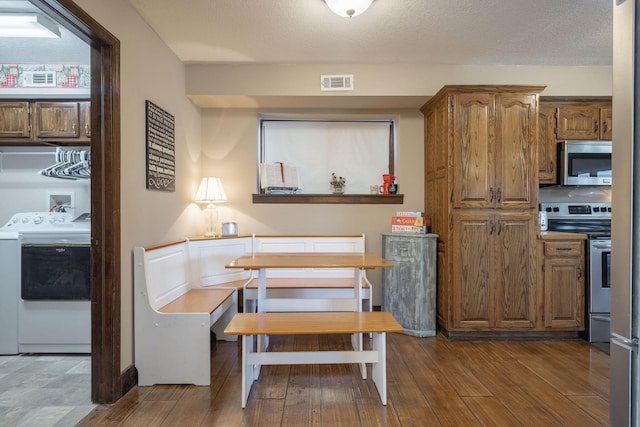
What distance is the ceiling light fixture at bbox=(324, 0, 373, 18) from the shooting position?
221cm

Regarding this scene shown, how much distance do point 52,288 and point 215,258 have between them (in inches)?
50.2

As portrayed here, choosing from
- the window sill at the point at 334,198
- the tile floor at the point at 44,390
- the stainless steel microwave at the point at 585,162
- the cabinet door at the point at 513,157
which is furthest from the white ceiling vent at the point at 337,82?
the tile floor at the point at 44,390

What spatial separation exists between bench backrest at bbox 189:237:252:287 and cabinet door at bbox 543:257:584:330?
2.85m


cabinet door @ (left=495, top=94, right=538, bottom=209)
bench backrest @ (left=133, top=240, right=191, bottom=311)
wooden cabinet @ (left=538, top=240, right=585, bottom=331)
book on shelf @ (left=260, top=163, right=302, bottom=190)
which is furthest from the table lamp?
wooden cabinet @ (left=538, top=240, right=585, bottom=331)

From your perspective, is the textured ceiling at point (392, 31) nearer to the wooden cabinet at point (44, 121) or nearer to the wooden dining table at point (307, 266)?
the wooden cabinet at point (44, 121)

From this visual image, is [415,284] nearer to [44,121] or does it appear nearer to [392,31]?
[392,31]

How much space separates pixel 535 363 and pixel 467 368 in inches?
22.9

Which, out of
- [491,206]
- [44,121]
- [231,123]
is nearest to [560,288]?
[491,206]

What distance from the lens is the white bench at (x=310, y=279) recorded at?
9.81ft

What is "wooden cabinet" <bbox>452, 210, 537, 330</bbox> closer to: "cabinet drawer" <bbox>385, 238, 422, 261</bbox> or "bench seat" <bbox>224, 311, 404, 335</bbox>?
"cabinet drawer" <bbox>385, 238, 422, 261</bbox>

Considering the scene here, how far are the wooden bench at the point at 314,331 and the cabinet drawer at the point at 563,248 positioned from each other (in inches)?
74.3

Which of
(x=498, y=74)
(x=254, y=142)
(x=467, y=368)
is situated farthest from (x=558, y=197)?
(x=254, y=142)

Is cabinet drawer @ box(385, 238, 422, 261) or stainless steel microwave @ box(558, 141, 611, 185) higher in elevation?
stainless steel microwave @ box(558, 141, 611, 185)

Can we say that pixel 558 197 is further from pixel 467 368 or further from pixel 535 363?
pixel 467 368
